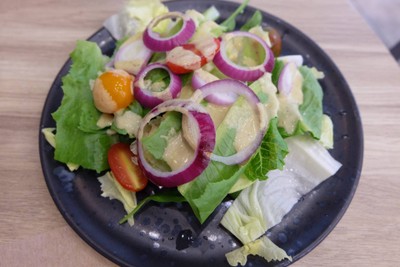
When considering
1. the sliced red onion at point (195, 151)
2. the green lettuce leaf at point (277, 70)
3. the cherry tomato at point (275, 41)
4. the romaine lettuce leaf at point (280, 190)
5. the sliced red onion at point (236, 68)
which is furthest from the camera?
the cherry tomato at point (275, 41)

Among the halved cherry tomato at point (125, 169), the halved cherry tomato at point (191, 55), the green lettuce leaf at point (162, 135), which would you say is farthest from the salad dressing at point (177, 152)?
the halved cherry tomato at point (191, 55)

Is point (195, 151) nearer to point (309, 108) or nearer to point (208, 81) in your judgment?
point (208, 81)

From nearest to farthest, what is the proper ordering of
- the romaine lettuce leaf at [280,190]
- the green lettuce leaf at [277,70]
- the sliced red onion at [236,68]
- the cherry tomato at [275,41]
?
the romaine lettuce leaf at [280,190]
the sliced red onion at [236,68]
the green lettuce leaf at [277,70]
the cherry tomato at [275,41]

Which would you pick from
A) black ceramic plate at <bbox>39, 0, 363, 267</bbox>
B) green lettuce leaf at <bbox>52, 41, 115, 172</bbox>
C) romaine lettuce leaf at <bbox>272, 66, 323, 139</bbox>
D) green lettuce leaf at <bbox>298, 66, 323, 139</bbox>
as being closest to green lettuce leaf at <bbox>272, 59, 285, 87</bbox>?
romaine lettuce leaf at <bbox>272, 66, 323, 139</bbox>

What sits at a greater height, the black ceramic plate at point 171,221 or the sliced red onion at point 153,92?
the sliced red onion at point 153,92

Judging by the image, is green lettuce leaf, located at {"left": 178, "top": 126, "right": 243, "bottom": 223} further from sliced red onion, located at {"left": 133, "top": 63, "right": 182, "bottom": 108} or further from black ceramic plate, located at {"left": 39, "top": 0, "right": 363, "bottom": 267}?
sliced red onion, located at {"left": 133, "top": 63, "right": 182, "bottom": 108}

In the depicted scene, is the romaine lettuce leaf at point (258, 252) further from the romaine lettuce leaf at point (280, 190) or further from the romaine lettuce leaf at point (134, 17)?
the romaine lettuce leaf at point (134, 17)

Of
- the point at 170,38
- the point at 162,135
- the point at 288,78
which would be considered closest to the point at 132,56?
the point at 170,38
